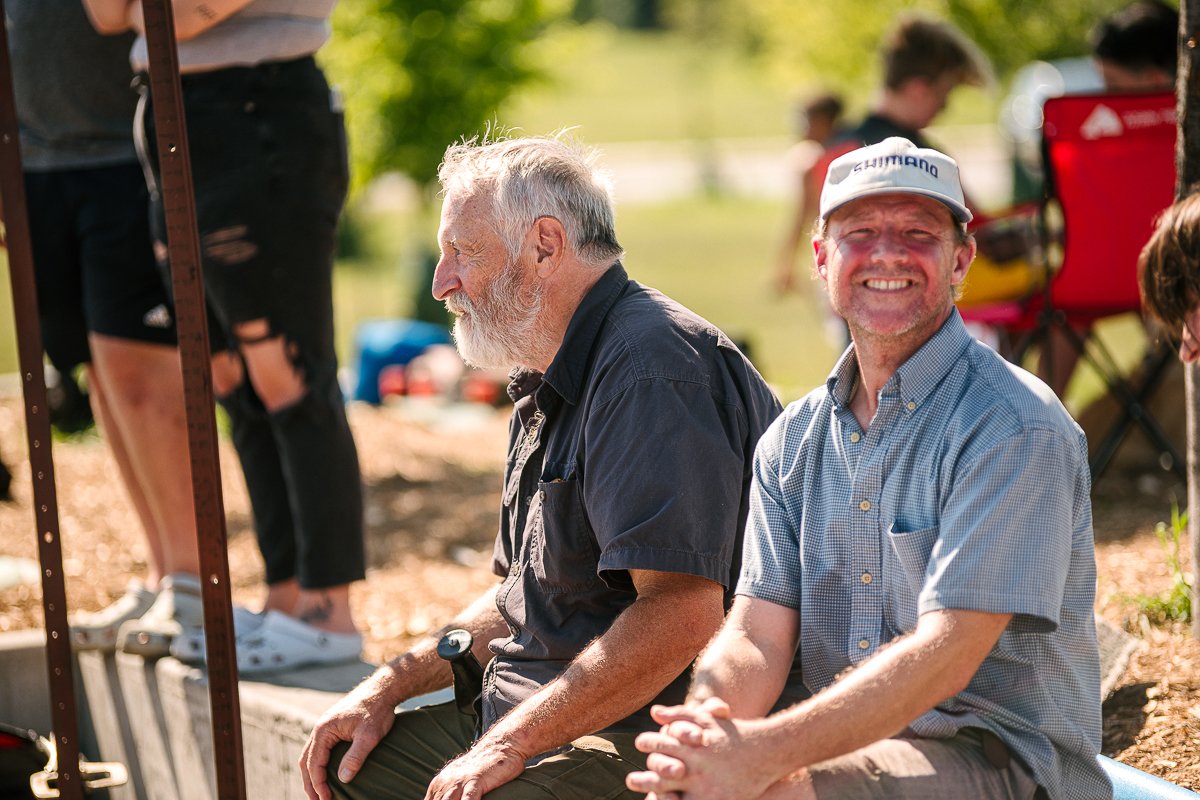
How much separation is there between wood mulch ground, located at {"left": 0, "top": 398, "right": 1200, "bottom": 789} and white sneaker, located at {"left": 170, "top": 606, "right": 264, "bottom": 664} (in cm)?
54

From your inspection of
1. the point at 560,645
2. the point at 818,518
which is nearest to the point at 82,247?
the point at 560,645

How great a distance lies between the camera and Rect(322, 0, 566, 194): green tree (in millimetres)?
11633

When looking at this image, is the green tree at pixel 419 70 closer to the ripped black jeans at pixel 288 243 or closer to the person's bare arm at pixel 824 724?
the ripped black jeans at pixel 288 243

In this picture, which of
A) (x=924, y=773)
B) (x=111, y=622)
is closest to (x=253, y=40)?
(x=111, y=622)

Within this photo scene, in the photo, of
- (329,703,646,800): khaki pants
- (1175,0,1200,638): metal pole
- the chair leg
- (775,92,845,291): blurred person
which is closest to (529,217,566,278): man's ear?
(329,703,646,800): khaki pants

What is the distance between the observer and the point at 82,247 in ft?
13.8

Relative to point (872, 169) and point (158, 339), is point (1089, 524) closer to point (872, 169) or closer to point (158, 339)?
point (872, 169)

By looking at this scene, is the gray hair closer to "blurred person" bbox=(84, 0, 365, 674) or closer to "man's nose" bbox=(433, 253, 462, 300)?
"man's nose" bbox=(433, 253, 462, 300)

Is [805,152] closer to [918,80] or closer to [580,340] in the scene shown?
[918,80]

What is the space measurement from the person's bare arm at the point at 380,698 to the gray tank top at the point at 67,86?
6.90 feet

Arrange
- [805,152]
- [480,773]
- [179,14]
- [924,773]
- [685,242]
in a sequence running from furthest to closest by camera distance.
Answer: [685,242] < [805,152] < [179,14] < [480,773] < [924,773]

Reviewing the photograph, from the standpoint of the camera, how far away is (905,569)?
2.17 meters

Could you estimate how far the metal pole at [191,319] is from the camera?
2734 mm

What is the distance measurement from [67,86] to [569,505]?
2.47 metres
